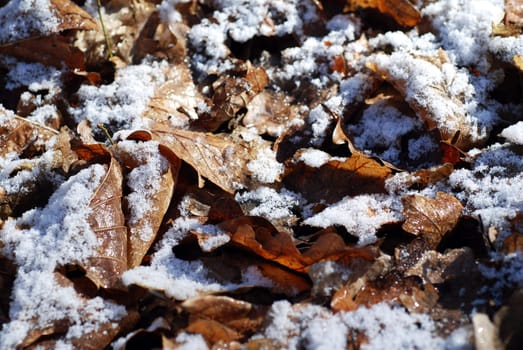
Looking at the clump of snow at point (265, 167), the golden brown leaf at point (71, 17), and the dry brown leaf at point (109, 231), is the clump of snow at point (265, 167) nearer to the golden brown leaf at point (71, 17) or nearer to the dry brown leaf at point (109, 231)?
the dry brown leaf at point (109, 231)

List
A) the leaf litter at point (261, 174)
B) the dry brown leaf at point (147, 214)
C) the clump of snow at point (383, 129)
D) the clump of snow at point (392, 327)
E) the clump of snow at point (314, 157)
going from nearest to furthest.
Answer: the clump of snow at point (392, 327) < the leaf litter at point (261, 174) < the dry brown leaf at point (147, 214) < the clump of snow at point (314, 157) < the clump of snow at point (383, 129)

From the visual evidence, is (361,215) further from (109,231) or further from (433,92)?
(109,231)

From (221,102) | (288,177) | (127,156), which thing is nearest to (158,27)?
(221,102)

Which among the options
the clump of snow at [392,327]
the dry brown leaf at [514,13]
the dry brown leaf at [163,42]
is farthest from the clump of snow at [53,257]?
the dry brown leaf at [514,13]

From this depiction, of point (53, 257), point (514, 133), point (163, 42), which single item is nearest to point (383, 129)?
point (514, 133)

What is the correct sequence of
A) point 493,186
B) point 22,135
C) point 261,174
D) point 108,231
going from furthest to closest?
point 22,135 → point 261,174 → point 493,186 → point 108,231

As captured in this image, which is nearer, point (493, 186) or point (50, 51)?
point (493, 186)
